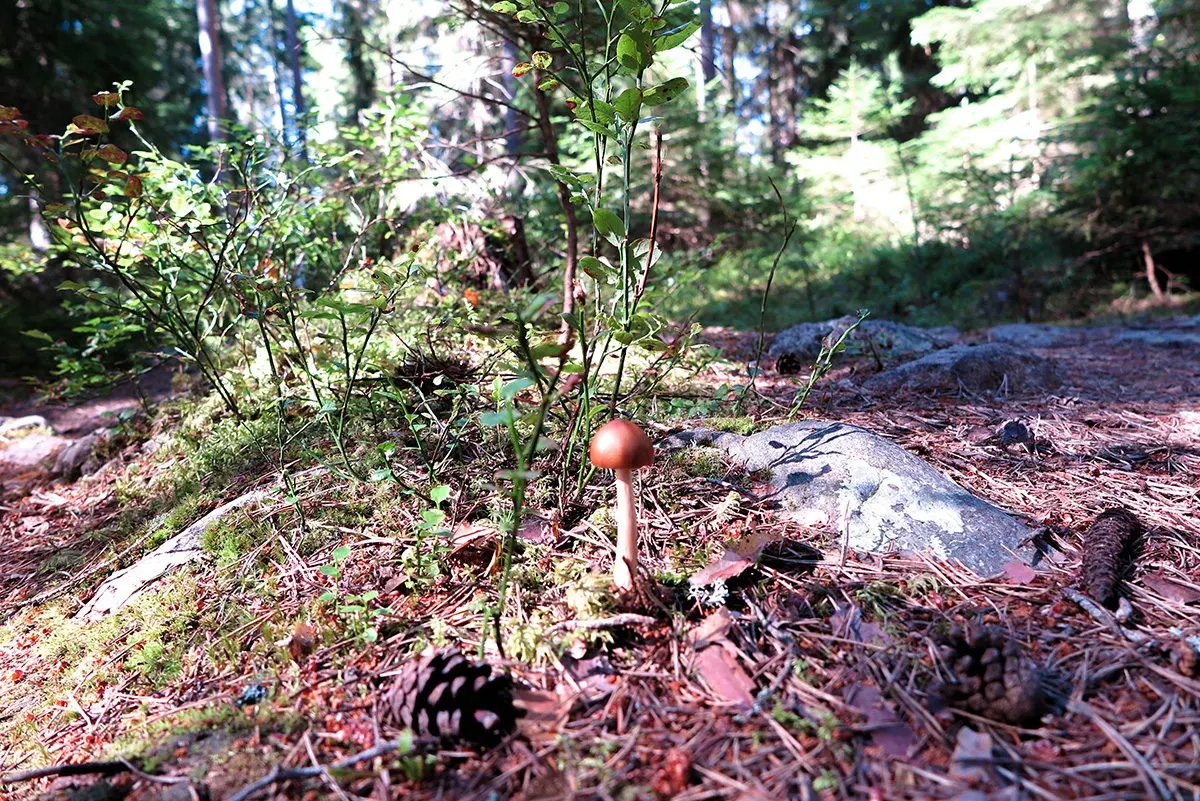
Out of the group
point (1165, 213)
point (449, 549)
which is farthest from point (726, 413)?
point (1165, 213)

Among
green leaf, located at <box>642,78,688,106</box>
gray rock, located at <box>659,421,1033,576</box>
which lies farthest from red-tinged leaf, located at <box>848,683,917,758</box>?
green leaf, located at <box>642,78,688,106</box>

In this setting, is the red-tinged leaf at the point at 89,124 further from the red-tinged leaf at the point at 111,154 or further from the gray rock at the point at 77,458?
the gray rock at the point at 77,458

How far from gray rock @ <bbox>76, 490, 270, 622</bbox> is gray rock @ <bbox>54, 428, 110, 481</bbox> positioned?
2.23 m

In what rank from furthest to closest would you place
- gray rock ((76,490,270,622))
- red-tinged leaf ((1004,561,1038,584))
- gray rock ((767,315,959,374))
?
gray rock ((767,315,959,374)) < gray rock ((76,490,270,622)) < red-tinged leaf ((1004,561,1038,584))

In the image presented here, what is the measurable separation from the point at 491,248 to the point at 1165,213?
353 inches

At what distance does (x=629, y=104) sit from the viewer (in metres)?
1.99

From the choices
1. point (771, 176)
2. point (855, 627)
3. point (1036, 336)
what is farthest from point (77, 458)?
point (1036, 336)

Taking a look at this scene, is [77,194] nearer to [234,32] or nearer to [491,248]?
[491,248]

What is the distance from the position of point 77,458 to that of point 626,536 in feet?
14.7

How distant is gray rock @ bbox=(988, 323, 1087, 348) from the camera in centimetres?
611

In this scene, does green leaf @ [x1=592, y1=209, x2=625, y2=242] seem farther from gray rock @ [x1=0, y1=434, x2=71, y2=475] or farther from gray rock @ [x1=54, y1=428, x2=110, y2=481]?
gray rock @ [x1=0, y1=434, x2=71, y2=475]

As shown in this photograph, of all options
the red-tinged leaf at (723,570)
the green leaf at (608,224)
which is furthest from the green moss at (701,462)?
the green leaf at (608,224)

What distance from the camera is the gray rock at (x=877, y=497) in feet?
6.82

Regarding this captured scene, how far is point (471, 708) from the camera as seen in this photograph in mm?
1451
